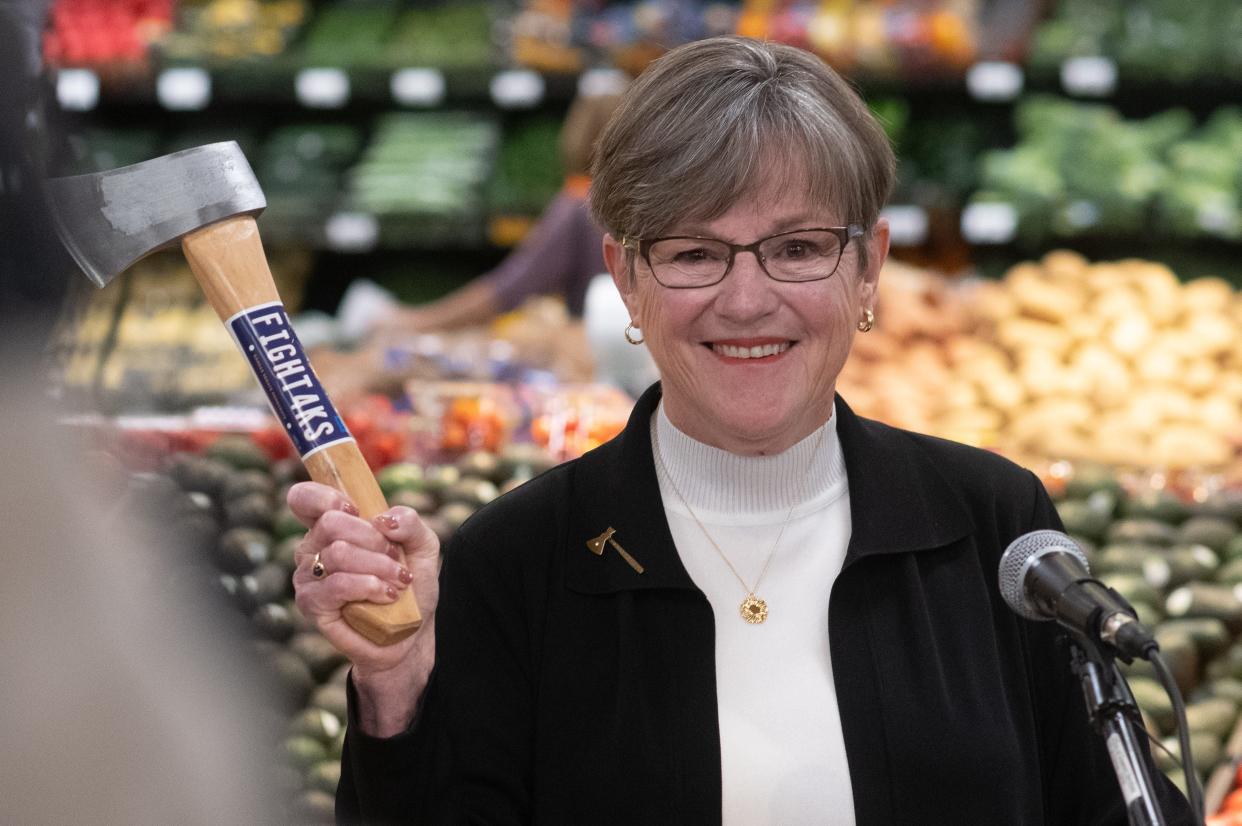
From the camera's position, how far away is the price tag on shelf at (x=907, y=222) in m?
5.91

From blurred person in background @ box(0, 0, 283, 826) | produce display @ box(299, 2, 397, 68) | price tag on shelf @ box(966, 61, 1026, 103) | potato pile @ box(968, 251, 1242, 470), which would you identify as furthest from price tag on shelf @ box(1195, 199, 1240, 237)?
blurred person in background @ box(0, 0, 283, 826)

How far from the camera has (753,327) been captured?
158 cm

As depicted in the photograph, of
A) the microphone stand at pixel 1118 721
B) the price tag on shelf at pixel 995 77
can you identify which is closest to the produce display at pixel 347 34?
the price tag on shelf at pixel 995 77

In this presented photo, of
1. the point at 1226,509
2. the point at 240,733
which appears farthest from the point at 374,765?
the point at 1226,509

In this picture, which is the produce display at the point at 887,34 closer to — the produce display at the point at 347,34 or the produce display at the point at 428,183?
the produce display at the point at 428,183

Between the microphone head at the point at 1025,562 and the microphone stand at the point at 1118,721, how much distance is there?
0.05 metres

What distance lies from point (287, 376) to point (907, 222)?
485 centimetres

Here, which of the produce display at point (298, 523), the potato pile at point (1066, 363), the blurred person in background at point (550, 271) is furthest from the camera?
the blurred person in background at point (550, 271)

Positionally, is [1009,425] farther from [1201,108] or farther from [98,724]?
[98,724]

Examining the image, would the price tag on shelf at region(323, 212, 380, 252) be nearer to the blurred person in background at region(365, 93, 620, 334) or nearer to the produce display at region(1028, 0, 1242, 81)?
the blurred person in background at region(365, 93, 620, 334)

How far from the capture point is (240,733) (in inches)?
25.5

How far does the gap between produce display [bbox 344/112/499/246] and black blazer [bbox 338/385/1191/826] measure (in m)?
4.57

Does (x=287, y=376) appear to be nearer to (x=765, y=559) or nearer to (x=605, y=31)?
(x=765, y=559)

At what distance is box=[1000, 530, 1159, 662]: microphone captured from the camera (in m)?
1.09
